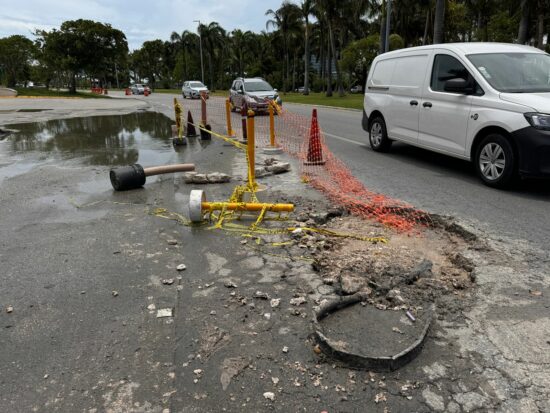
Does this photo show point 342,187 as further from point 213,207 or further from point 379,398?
point 379,398

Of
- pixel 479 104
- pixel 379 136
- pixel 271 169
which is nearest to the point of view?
pixel 479 104

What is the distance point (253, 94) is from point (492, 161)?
16.7 metres

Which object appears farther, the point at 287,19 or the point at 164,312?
the point at 287,19

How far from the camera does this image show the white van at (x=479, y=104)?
607cm

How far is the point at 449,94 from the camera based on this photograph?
7344 millimetres

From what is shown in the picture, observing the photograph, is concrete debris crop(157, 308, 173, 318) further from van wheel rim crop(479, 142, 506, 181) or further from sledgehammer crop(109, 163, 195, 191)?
van wheel rim crop(479, 142, 506, 181)

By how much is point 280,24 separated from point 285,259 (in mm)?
58704

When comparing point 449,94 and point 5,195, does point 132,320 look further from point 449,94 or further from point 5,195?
point 449,94

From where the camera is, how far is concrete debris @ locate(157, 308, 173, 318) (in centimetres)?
333

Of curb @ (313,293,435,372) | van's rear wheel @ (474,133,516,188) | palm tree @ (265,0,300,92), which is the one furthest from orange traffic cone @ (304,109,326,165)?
palm tree @ (265,0,300,92)

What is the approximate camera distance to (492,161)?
6.64m

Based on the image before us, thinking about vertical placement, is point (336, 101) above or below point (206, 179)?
above

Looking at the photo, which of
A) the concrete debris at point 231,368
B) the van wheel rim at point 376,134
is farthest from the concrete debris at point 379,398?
the van wheel rim at point 376,134

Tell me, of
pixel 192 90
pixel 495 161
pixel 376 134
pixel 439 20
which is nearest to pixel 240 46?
pixel 192 90
